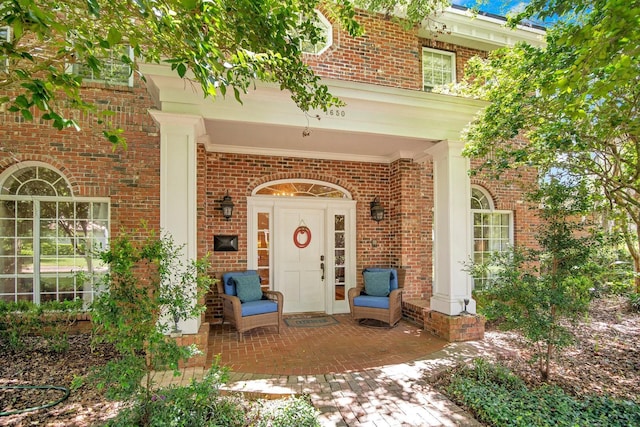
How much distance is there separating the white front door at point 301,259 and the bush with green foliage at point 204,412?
3.34 metres

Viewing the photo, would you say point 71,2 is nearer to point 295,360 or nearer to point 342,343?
point 295,360

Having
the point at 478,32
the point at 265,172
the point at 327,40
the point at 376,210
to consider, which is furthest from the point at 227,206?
the point at 478,32

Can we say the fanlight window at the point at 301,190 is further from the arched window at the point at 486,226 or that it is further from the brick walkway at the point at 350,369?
the arched window at the point at 486,226

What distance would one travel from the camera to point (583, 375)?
11.8 feet

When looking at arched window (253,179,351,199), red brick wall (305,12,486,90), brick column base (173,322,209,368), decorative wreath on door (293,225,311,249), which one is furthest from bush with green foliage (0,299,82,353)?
red brick wall (305,12,486,90)

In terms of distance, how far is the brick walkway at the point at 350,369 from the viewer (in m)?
2.76

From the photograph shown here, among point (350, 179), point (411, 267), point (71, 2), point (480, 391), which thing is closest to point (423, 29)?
point (350, 179)

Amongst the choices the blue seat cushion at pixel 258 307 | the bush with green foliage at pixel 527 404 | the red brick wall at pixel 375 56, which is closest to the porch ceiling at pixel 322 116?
the red brick wall at pixel 375 56

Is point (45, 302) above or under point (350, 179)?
under

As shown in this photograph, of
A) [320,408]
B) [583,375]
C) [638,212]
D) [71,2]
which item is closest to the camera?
[71,2]

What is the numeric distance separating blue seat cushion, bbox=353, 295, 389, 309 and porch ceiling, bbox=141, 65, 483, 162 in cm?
261

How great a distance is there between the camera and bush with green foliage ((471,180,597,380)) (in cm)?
318

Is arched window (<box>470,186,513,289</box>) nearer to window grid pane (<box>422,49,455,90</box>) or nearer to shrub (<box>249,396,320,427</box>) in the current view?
window grid pane (<box>422,49,455,90</box>)

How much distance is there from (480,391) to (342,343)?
1.92 m
